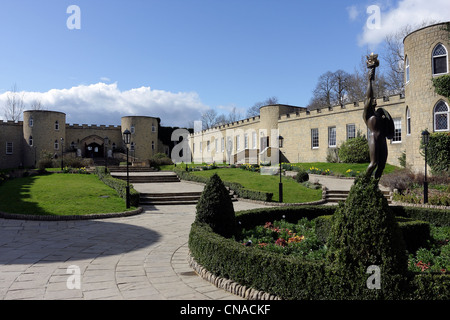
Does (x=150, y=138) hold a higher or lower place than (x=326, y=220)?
higher

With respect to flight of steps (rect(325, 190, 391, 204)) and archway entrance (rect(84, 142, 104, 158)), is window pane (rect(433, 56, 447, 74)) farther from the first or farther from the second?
archway entrance (rect(84, 142, 104, 158))

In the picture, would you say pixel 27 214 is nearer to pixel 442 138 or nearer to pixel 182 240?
pixel 182 240

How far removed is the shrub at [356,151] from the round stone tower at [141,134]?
3290cm

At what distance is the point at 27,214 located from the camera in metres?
11.3

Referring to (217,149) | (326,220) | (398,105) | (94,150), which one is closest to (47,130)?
(94,150)

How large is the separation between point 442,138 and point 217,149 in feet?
110

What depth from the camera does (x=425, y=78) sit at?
19469 mm

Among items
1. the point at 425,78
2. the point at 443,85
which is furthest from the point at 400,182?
the point at 425,78

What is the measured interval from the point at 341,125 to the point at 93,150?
39.1 m

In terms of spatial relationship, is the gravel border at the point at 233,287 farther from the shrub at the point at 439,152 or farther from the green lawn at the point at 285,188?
the shrub at the point at 439,152

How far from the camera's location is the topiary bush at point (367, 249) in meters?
3.74

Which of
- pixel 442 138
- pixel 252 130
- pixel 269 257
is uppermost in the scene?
pixel 252 130

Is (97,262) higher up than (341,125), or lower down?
lower down

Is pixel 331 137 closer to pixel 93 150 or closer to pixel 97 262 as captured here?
pixel 97 262
